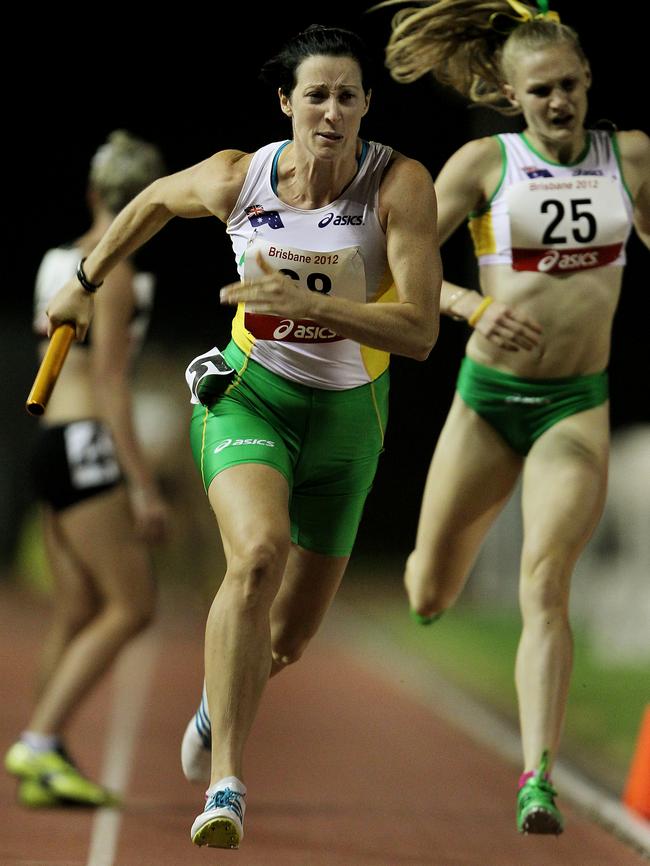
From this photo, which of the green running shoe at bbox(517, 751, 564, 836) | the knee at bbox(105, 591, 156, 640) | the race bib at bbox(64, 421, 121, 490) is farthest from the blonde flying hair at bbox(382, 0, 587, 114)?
the knee at bbox(105, 591, 156, 640)

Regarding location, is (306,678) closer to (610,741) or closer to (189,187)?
(610,741)

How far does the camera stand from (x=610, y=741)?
29.3ft

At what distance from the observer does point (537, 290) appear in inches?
206

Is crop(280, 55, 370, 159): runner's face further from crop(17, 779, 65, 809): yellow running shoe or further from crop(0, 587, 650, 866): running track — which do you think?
crop(17, 779, 65, 809): yellow running shoe

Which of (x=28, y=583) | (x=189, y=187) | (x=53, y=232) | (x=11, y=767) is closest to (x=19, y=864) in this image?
(x=11, y=767)

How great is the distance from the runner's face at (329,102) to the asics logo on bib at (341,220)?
168 millimetres

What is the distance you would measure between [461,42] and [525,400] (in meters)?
1.28

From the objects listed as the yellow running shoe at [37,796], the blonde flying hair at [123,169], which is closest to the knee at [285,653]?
the yellow running shoe at [37,796]

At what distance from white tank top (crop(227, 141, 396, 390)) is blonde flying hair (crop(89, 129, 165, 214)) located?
2.05 meters

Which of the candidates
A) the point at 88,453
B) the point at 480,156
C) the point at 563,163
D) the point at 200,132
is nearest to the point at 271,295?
the point at 480,156

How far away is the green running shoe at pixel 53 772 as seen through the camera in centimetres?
659

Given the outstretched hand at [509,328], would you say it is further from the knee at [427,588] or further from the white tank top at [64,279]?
the white tank top at [64,279]

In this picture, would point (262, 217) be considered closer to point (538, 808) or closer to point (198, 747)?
point (198, 747)

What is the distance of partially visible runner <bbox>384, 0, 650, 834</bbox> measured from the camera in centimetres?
505
